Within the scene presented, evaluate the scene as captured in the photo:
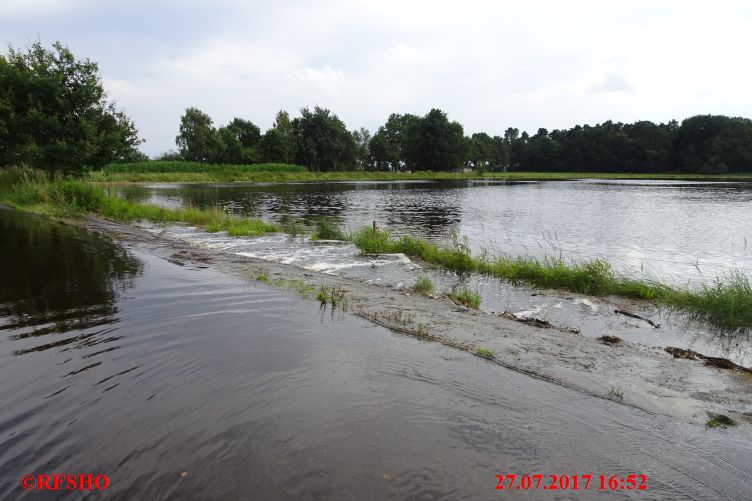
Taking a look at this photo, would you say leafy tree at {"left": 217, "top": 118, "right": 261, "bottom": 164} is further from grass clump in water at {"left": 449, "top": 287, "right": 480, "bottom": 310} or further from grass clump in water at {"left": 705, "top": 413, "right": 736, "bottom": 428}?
grass clump in water at {"left": 705, "top": 413, "right": 736, "bottom": 428}

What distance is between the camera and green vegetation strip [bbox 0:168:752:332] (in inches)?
375

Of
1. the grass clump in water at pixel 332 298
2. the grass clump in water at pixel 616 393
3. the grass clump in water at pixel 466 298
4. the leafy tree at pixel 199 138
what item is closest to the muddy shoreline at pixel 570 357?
the grass clump in water at pixel 616 393

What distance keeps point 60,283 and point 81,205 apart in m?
17.5

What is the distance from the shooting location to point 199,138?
97688 millimetres

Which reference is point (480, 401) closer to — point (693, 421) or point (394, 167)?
point (693, 421)

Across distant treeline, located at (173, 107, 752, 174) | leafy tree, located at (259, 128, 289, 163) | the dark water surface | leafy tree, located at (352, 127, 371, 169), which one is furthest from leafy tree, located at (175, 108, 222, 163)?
the dark water surface

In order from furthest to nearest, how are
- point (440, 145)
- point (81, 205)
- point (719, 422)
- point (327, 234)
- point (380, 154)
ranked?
point (380, 154)
point (440, 145)
point (81, 205)
point (327, 234)
point (719, 422)

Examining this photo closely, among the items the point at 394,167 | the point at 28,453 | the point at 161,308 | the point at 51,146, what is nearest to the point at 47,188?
the point at 51,146

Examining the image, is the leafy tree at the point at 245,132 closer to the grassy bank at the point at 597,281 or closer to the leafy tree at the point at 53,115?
the leafy tree at the point at 53,115

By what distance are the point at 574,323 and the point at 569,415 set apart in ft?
14.7

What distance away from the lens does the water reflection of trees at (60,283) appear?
7.16 m

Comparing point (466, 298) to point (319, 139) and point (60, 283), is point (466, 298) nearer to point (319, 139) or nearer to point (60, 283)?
point (60, 283)

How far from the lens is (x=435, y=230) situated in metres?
23.4

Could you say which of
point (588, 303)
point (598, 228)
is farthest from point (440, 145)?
point (588, 303)
